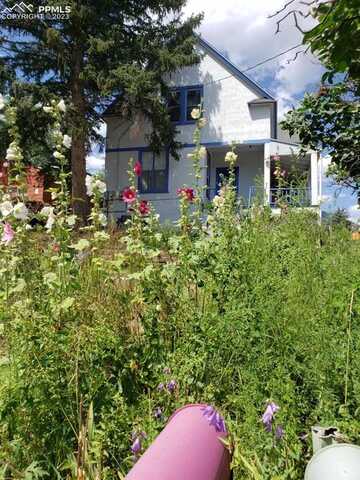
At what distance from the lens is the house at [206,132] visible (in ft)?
54.9

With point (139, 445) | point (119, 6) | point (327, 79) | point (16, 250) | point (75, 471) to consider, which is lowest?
point (75, 471)

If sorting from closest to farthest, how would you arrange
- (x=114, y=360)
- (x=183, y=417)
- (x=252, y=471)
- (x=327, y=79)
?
(x=252, y=471) → (x=183, y=417) → (x=327, y=79) → (x=114, y=360)

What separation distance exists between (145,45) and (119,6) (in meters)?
1.65

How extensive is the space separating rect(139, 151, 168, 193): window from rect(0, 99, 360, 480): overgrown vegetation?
49.0ft

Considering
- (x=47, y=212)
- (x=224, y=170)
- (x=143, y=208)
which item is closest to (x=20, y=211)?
(x=47, y=212)

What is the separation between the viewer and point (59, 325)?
211 centimetres

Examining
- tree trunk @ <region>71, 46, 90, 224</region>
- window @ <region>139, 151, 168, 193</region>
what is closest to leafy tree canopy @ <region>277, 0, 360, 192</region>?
tree trunk @ <region>71, 46, 90, 224</region>

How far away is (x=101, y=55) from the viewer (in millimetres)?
14008

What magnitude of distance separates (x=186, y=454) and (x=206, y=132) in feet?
55.3

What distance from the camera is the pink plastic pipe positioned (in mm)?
1306

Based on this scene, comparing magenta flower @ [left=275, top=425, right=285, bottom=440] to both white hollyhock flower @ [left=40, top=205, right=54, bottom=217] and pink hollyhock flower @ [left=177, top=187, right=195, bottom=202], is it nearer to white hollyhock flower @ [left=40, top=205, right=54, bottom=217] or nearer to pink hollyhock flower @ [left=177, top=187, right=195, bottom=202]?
white hollyhock flower @ [left=40, top=205, right=54, bottom=217]

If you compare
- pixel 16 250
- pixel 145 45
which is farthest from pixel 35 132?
pixel 16 250

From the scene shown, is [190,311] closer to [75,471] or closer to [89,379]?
[89,379]

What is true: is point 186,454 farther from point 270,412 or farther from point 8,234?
point 8,234
